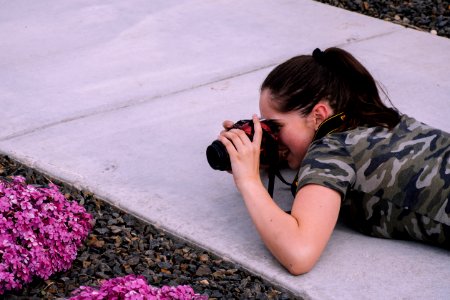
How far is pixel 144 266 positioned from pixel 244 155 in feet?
1.65

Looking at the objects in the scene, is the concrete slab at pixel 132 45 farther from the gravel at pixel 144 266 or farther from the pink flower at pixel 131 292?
the pink flower at pixel 131 292

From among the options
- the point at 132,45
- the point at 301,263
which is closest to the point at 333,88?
the point at 301,263

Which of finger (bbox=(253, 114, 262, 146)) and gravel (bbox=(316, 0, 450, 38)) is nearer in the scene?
finger (bbox=(253, 114, 262, 146))

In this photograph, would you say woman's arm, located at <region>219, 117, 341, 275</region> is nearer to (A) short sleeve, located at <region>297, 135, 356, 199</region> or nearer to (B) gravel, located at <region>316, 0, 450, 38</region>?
(A) short sleeve, located at <region>297, 135, 356, 199</region>

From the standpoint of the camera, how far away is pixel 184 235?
3.21 m

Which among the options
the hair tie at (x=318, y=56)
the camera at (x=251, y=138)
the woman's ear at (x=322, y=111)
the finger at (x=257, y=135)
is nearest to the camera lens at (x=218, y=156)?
the camera at (x=251, y=138)

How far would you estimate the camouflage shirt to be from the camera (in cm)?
294

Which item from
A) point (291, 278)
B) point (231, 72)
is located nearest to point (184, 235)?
point (291, 278)

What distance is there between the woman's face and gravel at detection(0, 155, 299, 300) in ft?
1.56

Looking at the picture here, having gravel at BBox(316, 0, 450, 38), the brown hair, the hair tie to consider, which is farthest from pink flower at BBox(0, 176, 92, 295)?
gravel at BBox(316, 0, 450, 38)

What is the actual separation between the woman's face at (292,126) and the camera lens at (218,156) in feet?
A: 0.71

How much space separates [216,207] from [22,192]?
2.66ft

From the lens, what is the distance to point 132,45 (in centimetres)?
508

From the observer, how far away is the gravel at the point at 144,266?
9.43 feet
